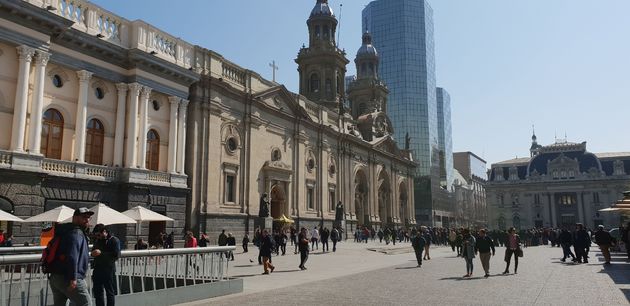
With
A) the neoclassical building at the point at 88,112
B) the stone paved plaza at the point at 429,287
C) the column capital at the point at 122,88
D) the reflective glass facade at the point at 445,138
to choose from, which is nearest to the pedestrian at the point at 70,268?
the stone paved plaza at the point at 429,287

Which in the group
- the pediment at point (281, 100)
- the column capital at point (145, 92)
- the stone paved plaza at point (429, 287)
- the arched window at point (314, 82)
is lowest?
the stone paved plaza at point (429, 287)

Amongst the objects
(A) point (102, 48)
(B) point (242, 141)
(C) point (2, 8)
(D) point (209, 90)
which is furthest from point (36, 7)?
(B) point (242, 141)

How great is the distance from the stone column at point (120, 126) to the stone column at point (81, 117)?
204 cm

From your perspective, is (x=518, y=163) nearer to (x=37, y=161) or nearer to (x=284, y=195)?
(x=284, y=195)

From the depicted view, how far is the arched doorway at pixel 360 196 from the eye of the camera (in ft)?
186

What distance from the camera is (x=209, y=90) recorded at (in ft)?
109

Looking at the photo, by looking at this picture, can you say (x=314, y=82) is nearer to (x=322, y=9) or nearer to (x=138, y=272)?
(x=322, y=9)

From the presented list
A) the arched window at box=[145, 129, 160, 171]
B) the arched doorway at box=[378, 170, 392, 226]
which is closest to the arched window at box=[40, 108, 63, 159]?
the arched window at box=[145, 129, 160, 171]

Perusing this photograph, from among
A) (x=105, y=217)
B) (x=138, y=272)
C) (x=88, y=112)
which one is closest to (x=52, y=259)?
(x=138, y=272)

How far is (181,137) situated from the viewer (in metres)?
30.4

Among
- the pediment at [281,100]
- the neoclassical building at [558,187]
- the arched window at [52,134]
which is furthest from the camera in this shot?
the neoclassical building at [558,187]

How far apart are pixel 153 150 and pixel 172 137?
137cm

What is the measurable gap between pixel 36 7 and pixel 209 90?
12.9m

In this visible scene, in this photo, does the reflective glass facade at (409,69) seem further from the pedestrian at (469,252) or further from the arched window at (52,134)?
the pedestrian at (469,252)
